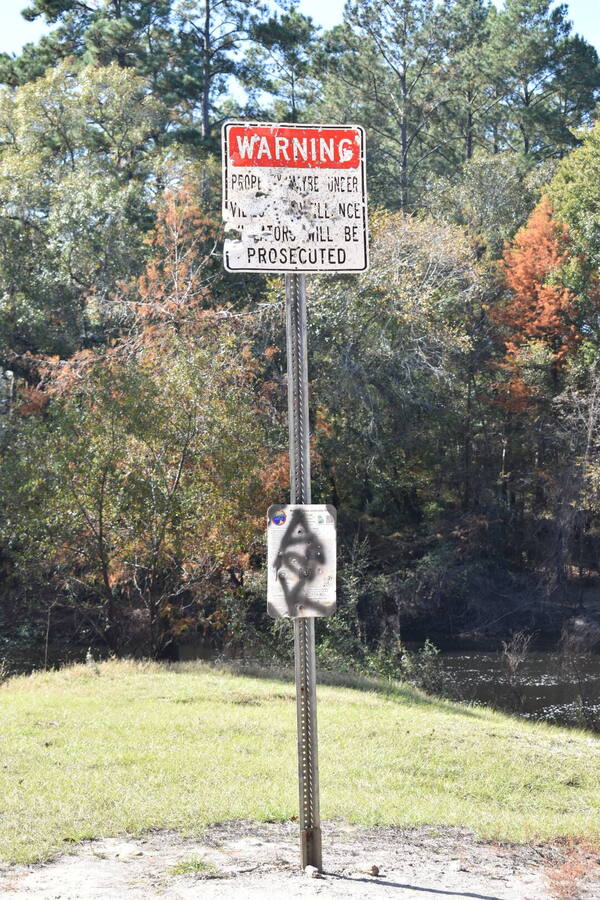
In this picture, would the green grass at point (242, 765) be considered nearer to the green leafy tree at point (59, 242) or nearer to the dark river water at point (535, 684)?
the dark river water at point (535, 684)

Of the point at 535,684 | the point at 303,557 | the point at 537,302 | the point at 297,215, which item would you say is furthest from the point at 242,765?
the point at 537,302

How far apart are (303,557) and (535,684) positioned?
1901cm

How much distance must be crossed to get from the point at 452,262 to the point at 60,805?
1010 inches

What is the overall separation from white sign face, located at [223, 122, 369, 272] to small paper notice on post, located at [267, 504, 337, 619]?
4.31ft

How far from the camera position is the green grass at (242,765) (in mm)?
6840

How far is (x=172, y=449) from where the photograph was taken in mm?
19047

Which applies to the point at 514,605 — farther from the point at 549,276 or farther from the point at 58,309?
the point at 58,309

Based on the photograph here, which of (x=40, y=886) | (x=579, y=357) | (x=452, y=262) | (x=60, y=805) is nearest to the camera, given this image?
(x=40, y=886)

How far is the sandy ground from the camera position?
16.8ft

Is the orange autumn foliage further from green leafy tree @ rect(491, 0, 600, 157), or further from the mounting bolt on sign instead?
the mounting bolt on sign

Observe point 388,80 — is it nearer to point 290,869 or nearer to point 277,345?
point 277,345

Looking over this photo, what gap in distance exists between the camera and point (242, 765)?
28.5 feet

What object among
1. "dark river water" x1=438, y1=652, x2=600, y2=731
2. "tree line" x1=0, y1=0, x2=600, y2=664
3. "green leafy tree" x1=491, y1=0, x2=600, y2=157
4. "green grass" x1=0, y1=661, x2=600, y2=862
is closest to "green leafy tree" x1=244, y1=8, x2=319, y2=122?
"tree line" x1=0, y1=0, x2=600, y2=664

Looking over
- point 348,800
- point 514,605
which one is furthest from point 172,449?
point 514,605
